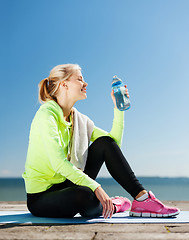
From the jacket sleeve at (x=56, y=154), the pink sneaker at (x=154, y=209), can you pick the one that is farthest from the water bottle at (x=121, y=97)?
the pink sneaker at (x=154, y=209)

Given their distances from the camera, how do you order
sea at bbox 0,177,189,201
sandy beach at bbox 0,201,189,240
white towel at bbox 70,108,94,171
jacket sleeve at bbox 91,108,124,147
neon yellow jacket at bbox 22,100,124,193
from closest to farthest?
sandy beach at bbox 0,201,189,240
neon yellow jacket at bbox 22,100,124,193
white towel at bbox 70,108,94,171
jacket sleeve at bbox 91,108,124,147
sea at bbox 0,177,189,201

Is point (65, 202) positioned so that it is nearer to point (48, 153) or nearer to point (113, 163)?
point (48, 153)

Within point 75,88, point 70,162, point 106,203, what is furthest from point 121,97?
point 106,203

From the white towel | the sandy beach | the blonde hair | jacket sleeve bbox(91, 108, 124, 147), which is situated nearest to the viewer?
the sandy beach

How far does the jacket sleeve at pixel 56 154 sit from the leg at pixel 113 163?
0.39 metres

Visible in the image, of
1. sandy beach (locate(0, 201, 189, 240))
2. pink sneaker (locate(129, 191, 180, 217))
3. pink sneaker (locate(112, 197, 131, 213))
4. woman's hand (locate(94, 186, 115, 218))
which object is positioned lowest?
pink sneaker (locate(112, 197, 131, 213))

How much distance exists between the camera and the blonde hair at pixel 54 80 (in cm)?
275

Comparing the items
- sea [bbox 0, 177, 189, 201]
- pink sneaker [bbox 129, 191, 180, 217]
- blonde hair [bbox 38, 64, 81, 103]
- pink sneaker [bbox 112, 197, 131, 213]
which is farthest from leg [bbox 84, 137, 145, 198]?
sea [bbox 0, 177, 189, 201]

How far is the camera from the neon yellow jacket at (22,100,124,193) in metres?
2.24

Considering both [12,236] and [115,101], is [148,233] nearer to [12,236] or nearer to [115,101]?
[12,236]

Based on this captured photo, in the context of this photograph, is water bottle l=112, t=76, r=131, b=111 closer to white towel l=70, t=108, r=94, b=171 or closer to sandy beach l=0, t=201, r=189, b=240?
white towel l=70, t=108, r=94, b=171

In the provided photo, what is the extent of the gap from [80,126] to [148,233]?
1279 millimetres

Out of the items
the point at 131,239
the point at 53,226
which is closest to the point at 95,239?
the point at 131,239

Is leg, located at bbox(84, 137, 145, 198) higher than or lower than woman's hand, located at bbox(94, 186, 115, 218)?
higher
